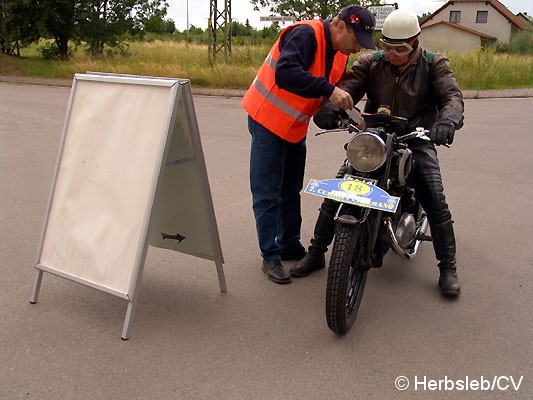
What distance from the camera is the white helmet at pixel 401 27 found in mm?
3660

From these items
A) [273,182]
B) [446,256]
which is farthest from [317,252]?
[446,256]

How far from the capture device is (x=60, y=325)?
346 centimetres

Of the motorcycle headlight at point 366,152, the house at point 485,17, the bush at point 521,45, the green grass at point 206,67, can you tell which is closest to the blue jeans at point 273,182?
the motorcycle headlight at point 366,152

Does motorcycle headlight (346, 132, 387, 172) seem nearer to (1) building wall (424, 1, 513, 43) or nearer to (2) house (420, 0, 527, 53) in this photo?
(2) house (420, 0, 527, 53)

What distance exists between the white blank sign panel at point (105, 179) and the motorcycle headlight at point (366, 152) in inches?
42.4

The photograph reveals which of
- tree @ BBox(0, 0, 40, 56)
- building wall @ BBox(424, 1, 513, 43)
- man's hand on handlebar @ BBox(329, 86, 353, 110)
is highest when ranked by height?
building wall @ BBox(424, 1, 513, 43)

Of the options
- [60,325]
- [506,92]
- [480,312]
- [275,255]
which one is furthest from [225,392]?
[506,92]

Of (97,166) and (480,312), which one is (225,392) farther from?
(480,312)

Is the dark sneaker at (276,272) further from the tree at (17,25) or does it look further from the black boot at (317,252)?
the tree at (17,25)

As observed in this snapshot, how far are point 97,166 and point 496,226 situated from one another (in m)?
3.77

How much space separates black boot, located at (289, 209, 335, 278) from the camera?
4090 mm

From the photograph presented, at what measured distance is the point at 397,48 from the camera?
12.3 feet

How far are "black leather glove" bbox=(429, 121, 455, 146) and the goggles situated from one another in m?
0.57

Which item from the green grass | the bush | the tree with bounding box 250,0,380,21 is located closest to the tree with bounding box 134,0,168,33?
the green grass
